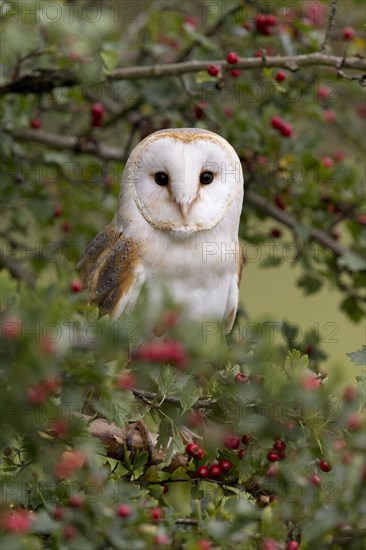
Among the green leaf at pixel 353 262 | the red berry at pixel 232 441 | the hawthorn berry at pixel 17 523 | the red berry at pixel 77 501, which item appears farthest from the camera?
the green leaf at pixel 353 262

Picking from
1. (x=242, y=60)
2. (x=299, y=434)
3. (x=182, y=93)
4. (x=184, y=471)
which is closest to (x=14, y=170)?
(x=182, y=93)

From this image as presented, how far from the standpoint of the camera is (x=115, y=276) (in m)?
2.13

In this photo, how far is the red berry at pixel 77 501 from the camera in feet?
3.94

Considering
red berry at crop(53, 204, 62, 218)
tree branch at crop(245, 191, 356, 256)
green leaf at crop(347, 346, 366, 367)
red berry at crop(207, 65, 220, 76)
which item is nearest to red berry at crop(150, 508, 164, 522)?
green leaf at crop(347, 346, 366, 367)

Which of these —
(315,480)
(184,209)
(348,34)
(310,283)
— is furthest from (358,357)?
(348,34)

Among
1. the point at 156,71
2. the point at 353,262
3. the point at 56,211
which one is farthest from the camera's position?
the point at 56,211

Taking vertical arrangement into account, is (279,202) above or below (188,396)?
below

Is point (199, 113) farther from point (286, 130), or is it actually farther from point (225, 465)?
point (225, 465)

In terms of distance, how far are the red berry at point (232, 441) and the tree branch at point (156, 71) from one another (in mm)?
940

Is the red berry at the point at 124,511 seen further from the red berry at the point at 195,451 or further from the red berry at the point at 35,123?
the red berry at the point at 35,123

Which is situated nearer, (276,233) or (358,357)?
(358,357)

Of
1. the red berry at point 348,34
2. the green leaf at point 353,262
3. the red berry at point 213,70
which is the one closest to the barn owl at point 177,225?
the red berry at point 213,70

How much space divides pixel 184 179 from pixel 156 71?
39 cm

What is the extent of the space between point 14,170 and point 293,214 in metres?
0.73
